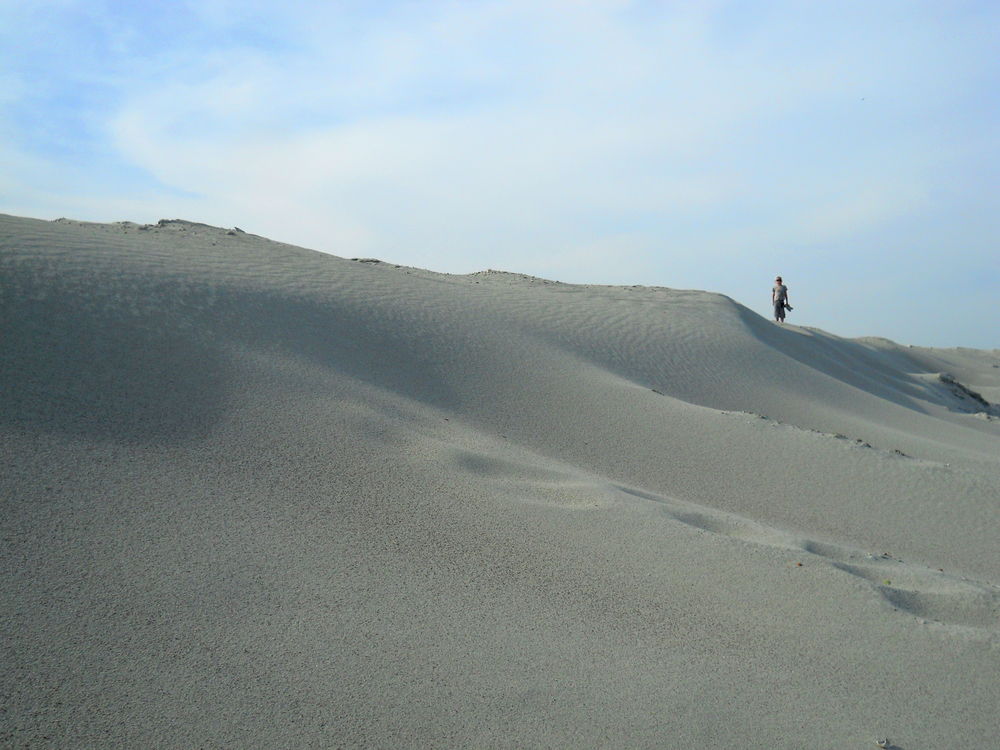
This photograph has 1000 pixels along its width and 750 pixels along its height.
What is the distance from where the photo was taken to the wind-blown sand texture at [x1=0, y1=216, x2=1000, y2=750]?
2.70m

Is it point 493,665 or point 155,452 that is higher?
point 155,452

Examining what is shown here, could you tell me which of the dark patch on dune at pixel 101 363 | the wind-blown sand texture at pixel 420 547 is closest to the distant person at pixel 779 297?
the wind-blown sand texture at pixel 420 547

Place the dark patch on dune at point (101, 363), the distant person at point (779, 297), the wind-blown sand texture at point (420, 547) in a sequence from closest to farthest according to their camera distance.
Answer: the wind-blown sand texture at point (420, 547) → the dark patch on dune at point (101, 363) → the distant person at point (779, 297)

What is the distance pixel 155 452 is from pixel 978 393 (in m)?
20.7

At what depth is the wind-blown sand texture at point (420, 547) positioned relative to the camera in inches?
106

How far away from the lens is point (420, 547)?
396cm

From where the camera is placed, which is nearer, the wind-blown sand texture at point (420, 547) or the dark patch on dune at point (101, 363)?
the wind-blown sand texture at point (420, 547)

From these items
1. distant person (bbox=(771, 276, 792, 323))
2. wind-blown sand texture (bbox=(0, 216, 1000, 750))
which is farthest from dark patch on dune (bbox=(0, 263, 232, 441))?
distant person (bbox=(771, 276, 792, 323))

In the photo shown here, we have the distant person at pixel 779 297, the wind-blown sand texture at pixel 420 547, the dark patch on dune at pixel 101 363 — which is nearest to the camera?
the wind-blown sand texture at pixel 420 547

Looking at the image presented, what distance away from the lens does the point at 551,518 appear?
4504 mm

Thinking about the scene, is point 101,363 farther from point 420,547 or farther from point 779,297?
point 779,297

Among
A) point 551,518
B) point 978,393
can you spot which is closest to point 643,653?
point 551,518

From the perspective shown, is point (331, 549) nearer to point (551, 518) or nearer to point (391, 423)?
point (551, 518)

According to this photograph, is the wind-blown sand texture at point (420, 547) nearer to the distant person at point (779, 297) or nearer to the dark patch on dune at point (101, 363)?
the dark patch on dune at point (101, 363)
